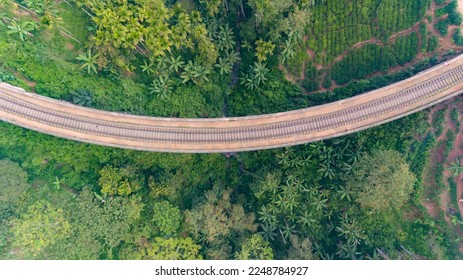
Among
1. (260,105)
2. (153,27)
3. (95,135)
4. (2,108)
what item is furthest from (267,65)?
(2,108)

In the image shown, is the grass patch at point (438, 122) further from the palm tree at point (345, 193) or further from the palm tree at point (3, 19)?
the palm tree at point (3, 19)

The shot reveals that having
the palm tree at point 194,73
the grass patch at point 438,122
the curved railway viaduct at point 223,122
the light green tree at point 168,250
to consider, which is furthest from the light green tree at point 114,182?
the grass patch at point 438,122

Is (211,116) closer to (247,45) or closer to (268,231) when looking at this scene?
(247,45)

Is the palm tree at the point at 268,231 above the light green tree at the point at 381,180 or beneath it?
beneath

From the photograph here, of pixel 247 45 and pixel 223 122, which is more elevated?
pixel 247 45

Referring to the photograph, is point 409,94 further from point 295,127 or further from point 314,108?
point 295,127

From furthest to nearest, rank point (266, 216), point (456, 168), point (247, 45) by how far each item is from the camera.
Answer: point (266, 216), point (247, 45), point (456, 168)

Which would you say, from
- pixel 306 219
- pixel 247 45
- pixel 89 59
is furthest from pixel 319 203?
pixel 89 59
